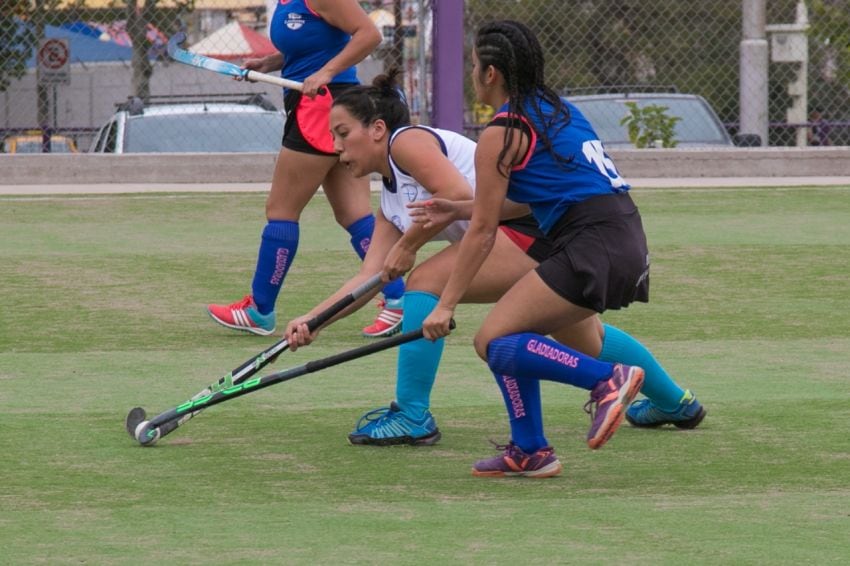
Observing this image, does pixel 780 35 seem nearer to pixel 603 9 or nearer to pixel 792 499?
pixel 603 9

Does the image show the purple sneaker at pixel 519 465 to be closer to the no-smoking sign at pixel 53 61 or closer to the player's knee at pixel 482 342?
the player's knee at pixel 482 342

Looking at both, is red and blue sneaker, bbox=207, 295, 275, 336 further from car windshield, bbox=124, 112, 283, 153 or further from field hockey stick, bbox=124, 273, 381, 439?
car windshield, bbox=124, 112, 283, 153

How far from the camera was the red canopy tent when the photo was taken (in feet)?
53.8

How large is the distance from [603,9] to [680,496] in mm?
13038

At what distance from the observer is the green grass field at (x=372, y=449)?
429 centimetres

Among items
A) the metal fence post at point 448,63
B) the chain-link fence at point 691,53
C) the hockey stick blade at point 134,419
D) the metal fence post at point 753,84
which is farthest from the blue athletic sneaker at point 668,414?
the metal fence post at point 753,84

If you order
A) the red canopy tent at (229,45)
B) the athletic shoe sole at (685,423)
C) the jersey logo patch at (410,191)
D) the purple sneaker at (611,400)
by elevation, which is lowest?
the athletic shoe sole at (685,423)

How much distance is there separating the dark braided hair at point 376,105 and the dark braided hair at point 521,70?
68 cm

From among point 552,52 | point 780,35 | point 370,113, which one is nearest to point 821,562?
point 370,113

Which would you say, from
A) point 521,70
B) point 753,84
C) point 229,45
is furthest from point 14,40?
point 521,70

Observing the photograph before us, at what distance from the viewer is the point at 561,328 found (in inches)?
204

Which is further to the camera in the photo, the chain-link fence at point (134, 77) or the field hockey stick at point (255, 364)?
the chain-link fence at point (134, 77)

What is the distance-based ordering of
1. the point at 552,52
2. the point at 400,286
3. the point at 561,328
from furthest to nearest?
1. the point at 552,52
2. the point at 400,286
3. the point at 561,328

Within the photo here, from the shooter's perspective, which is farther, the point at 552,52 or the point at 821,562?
the point at 552,52
